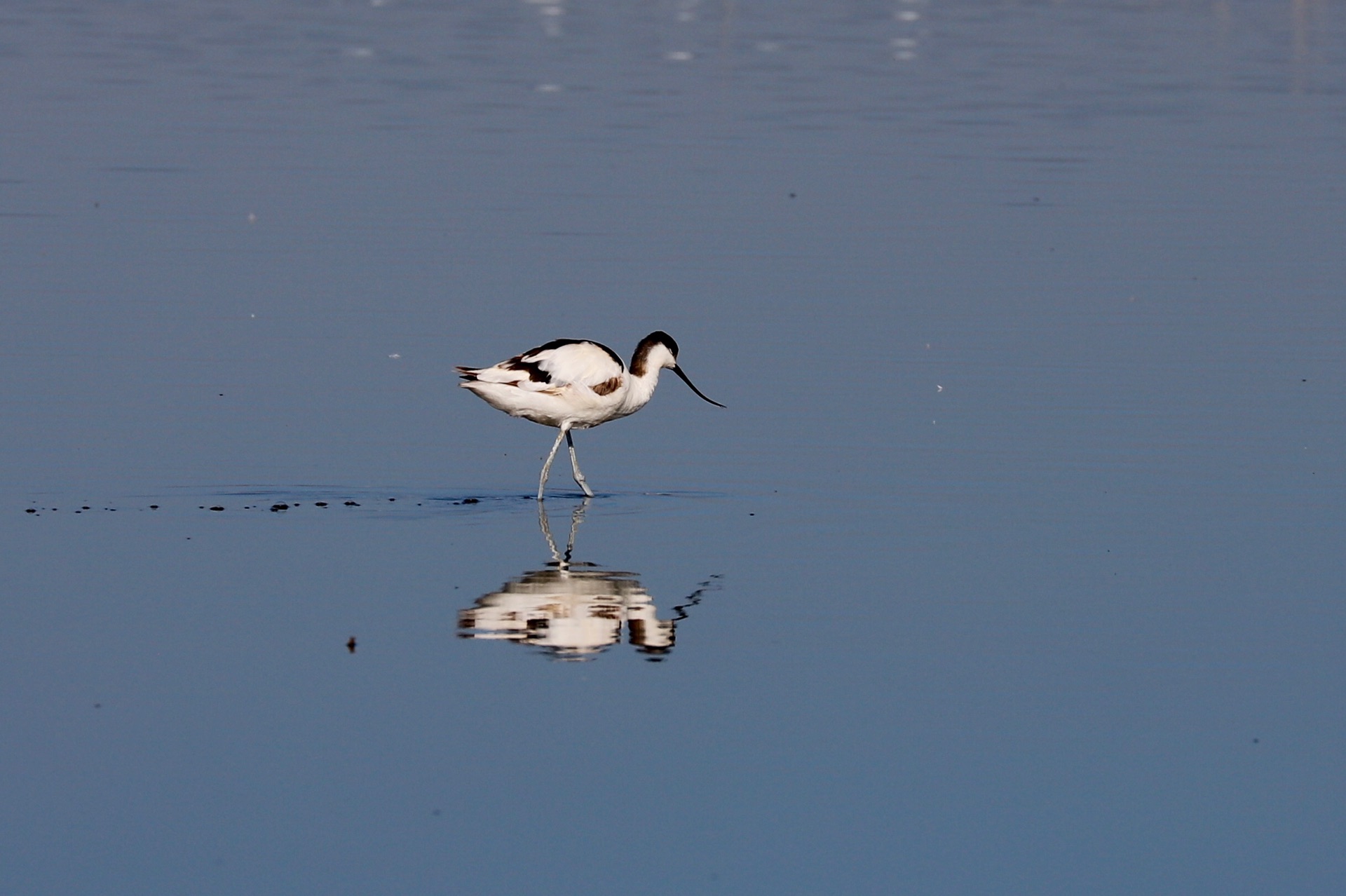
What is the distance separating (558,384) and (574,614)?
356 centimetres

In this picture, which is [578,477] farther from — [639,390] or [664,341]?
[664,341]

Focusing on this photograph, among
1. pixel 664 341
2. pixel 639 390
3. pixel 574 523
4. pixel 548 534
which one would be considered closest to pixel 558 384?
pixel 639 390

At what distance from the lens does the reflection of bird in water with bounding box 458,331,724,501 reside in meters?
13.3

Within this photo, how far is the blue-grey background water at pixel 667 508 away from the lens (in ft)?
24.8

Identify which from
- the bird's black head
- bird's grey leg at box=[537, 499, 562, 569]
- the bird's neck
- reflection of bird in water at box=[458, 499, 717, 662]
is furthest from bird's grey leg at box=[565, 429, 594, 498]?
reflection of bird in water at box=[458, 499, 717, 662]

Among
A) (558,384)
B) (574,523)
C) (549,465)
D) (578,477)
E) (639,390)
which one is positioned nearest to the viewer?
(574,523)

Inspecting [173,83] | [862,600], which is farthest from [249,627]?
Result: [173,83]

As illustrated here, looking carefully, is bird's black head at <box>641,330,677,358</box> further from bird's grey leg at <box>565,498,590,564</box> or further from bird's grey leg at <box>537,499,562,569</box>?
bird's grey leg at <box>537,499,562,569</box>

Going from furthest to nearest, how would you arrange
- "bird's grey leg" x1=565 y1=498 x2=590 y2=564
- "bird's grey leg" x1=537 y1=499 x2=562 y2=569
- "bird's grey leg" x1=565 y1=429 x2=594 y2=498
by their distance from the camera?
1. "bird's grey leg" x1=565 y1=429 x2=594 y2=498
2. "bird's grey leg" x1=565 y1=498 x2=590 y2=564
3. "bird's grey leg" x1=537 y1=499 x2=562 y2=569

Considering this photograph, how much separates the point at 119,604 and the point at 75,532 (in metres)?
1.43

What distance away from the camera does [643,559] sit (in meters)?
11.2

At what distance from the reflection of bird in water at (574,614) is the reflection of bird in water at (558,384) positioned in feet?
8.20

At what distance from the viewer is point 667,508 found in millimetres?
12359

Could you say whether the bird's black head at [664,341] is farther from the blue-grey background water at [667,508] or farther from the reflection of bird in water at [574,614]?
the reflection of bird in water at [574,614]
